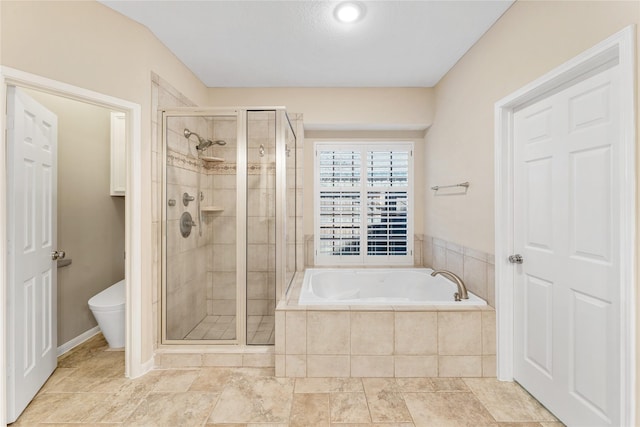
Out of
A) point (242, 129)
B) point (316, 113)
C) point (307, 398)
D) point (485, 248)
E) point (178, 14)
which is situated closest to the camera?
point (307, 398)

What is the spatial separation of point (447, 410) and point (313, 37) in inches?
105

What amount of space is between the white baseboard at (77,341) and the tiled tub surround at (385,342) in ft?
6.21

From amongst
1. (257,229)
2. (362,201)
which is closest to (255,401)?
(257,229)

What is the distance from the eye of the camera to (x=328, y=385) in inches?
78.6

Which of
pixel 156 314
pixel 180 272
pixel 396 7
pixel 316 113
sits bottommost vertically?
pixel 156 314

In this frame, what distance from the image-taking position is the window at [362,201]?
3.48 metres

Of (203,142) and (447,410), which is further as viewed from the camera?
(203,142)

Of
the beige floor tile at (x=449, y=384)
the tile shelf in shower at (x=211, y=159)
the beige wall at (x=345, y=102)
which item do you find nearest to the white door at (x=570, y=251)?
the beige floor tile at (x=449, y=384)

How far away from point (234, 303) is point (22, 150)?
165cm

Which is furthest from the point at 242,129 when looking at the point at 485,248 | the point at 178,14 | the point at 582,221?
the point at 582,221

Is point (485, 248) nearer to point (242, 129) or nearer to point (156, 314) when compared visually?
point (242, 129)

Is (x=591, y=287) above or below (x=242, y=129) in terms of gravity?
below

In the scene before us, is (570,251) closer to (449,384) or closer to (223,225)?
(449,384)

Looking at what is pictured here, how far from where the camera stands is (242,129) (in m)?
2.36
